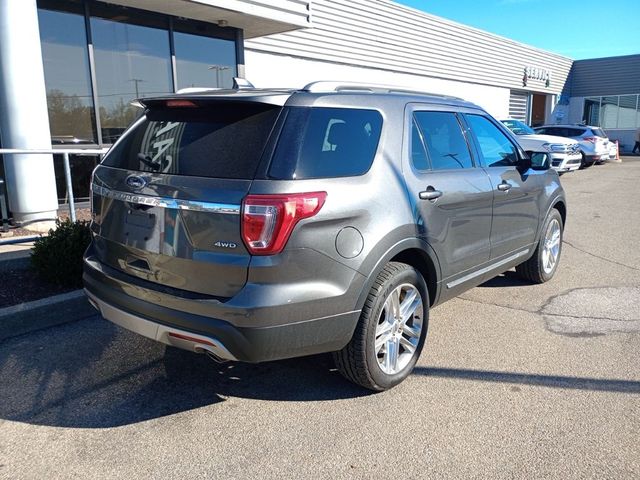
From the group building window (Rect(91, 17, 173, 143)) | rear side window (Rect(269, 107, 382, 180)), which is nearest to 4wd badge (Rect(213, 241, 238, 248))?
rear side window (Rect(269, 107, 382, 180))

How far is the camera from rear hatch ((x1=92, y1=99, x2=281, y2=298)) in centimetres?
271

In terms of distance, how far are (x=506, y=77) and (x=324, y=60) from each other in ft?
44.4

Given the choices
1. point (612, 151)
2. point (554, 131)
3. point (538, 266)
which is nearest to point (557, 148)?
point (554, 131)

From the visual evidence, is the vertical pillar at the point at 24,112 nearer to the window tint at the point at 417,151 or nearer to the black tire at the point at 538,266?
the window tint at the point at 417,151

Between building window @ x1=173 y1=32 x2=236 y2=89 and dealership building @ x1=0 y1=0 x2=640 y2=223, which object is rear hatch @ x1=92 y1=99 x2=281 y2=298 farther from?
building window @ x1=173 y1=32 x2=236 y2=89

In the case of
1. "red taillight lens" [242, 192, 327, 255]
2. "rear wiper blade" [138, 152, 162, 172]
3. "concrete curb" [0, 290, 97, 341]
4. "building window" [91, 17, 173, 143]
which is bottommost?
"concrete curb" [0, 290, 97, 341]

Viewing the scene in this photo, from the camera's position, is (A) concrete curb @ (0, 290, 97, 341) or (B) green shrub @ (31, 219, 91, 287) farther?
(B) green shrub @ (31, 219, 91, 287)

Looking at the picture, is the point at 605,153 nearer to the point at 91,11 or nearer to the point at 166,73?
the point at 166,73

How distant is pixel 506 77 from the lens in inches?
986

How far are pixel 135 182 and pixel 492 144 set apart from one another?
3040 mm

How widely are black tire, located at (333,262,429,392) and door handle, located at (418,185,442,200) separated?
47cm

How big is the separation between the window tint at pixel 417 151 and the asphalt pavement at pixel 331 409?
4.58 ft

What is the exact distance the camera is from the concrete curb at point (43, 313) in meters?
4.16

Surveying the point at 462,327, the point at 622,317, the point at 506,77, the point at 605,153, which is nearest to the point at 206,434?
the point at 462,327
